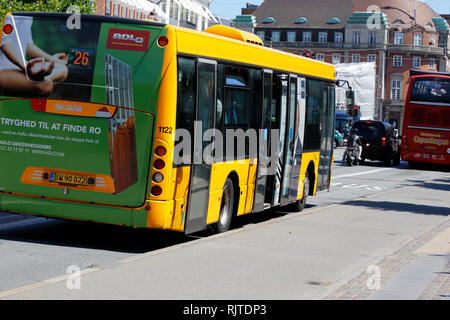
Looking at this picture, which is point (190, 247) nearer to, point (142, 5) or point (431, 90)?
point (431, 90)

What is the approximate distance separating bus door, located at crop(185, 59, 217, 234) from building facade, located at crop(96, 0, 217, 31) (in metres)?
54.7

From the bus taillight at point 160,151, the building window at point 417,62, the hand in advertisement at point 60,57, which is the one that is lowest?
the bus taillight at point 160,151

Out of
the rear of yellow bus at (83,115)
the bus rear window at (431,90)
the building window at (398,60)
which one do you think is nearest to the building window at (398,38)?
the building window at (398,60)

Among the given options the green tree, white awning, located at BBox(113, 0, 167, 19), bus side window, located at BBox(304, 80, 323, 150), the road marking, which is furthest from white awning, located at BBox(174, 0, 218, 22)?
bus side window, located at BBox(304, 80, 323, 150)

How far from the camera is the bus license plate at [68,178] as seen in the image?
37.5 ft

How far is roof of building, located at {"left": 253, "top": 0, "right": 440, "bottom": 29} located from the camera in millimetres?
136125

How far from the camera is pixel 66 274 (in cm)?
945

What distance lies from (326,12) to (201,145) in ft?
425

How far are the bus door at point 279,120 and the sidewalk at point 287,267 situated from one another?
62 centimetres

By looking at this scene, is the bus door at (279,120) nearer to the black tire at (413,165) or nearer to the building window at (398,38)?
the black tire at (413,165)

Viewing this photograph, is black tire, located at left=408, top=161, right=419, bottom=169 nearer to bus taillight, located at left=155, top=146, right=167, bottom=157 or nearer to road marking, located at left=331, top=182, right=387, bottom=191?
road marking, located at left=331, top=182, right=387, bottom=191

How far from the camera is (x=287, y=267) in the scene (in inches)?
424
